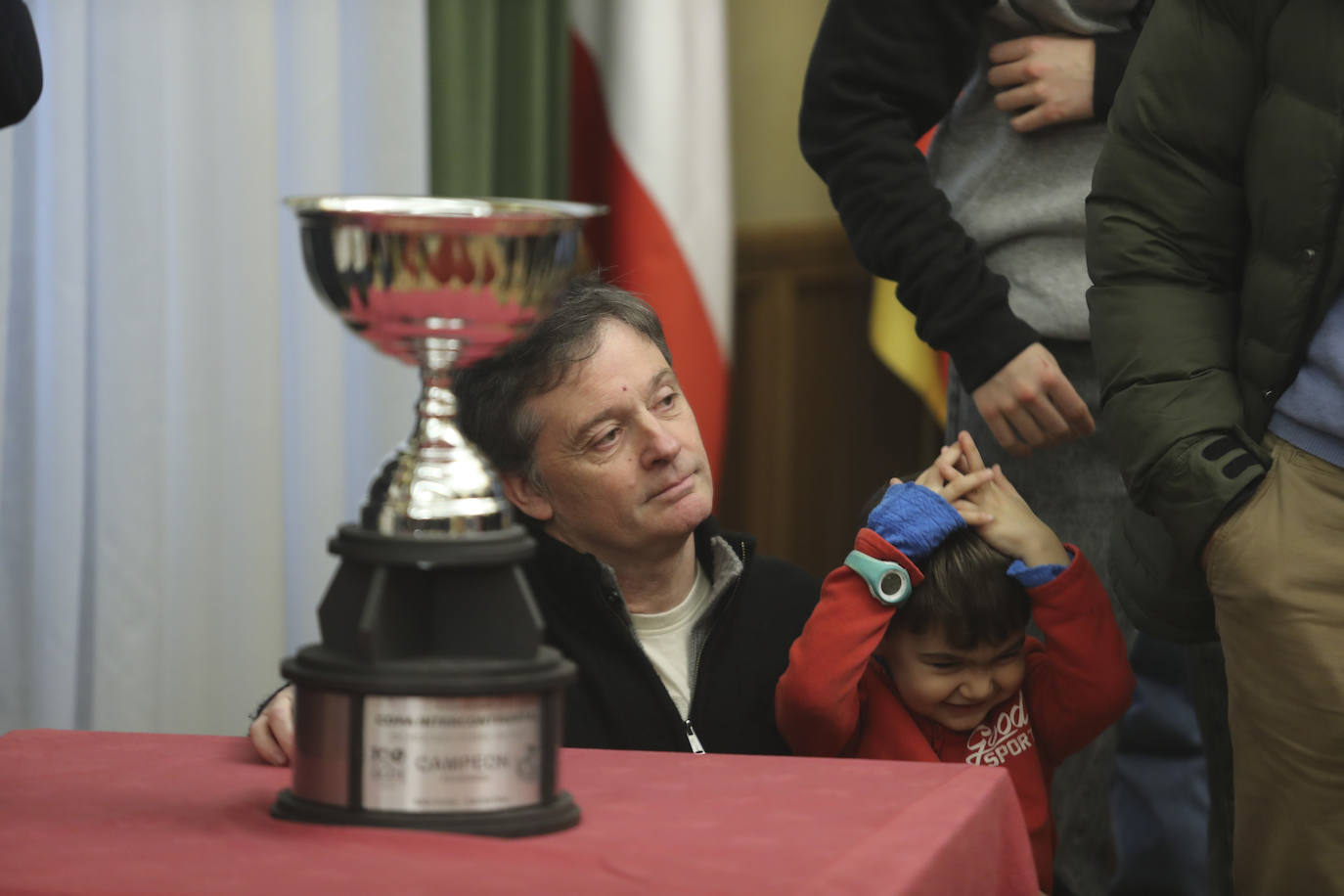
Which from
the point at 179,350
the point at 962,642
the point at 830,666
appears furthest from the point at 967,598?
the point at 179,350

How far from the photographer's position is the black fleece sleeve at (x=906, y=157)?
171 cm

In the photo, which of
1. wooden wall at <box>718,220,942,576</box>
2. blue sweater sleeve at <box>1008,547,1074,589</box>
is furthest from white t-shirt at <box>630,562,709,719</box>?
wooden wall at <box>718,220,942,576</box>

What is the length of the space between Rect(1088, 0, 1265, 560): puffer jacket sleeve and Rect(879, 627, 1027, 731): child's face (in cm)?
22

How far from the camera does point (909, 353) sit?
3.04 metres

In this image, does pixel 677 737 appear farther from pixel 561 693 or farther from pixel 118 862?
pixel 118 862

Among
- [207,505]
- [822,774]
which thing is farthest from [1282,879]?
[207,505]

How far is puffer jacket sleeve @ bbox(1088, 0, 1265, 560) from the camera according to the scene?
1372mm

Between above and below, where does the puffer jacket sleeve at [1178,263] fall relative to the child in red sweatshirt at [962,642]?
above

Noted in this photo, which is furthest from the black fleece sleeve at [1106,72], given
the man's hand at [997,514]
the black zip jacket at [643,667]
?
the black zip jacket at [643,667]

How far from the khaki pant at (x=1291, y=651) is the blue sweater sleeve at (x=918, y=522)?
26cm

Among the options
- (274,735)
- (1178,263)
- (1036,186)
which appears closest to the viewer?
(274,735)

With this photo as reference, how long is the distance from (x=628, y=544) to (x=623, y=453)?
9 cm

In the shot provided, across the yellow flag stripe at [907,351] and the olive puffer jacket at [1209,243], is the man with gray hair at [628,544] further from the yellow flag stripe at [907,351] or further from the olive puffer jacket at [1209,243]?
the yellow flag stripe at [907,351]

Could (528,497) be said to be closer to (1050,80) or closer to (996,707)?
(996,707)
